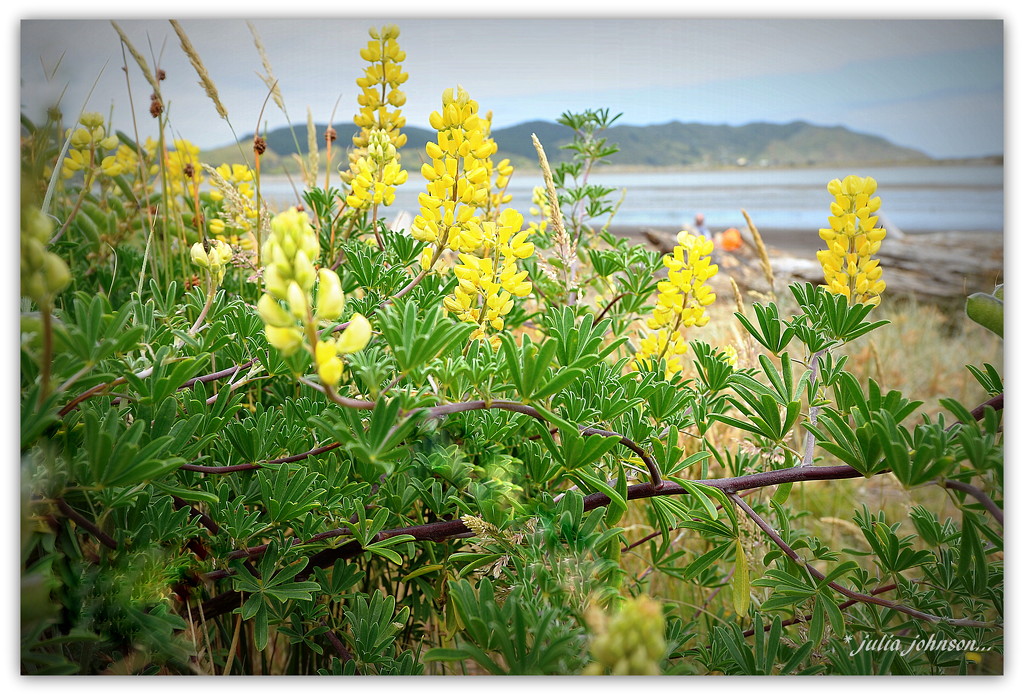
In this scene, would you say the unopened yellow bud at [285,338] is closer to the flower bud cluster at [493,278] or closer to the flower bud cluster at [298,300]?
the flower bud cluster at [298,300]

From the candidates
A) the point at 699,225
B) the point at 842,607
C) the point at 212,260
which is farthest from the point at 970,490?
the point at 699,225

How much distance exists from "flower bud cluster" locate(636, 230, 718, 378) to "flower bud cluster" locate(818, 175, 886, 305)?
205 millimetres

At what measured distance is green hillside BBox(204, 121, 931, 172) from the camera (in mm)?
1673

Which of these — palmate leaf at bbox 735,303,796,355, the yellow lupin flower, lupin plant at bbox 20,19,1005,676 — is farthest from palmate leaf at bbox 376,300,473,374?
palmate leaf at bbox 735,303,796,355

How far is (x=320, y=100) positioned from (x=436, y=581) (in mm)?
1034

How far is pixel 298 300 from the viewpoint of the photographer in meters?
0.67

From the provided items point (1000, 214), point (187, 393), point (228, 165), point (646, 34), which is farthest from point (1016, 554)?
point (228, 165)

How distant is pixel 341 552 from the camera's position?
1.14 meters

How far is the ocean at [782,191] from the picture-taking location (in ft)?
4.93

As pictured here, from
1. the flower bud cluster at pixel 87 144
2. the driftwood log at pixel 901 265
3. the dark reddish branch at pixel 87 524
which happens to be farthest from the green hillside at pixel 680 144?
the dark reddish branch at pixel 87 524

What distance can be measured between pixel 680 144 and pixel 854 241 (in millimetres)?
646

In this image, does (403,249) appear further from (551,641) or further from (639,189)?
(639,189)

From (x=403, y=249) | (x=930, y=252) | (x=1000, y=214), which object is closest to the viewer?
(x=403, y=249)

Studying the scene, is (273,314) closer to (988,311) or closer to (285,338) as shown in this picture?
(285,338)
